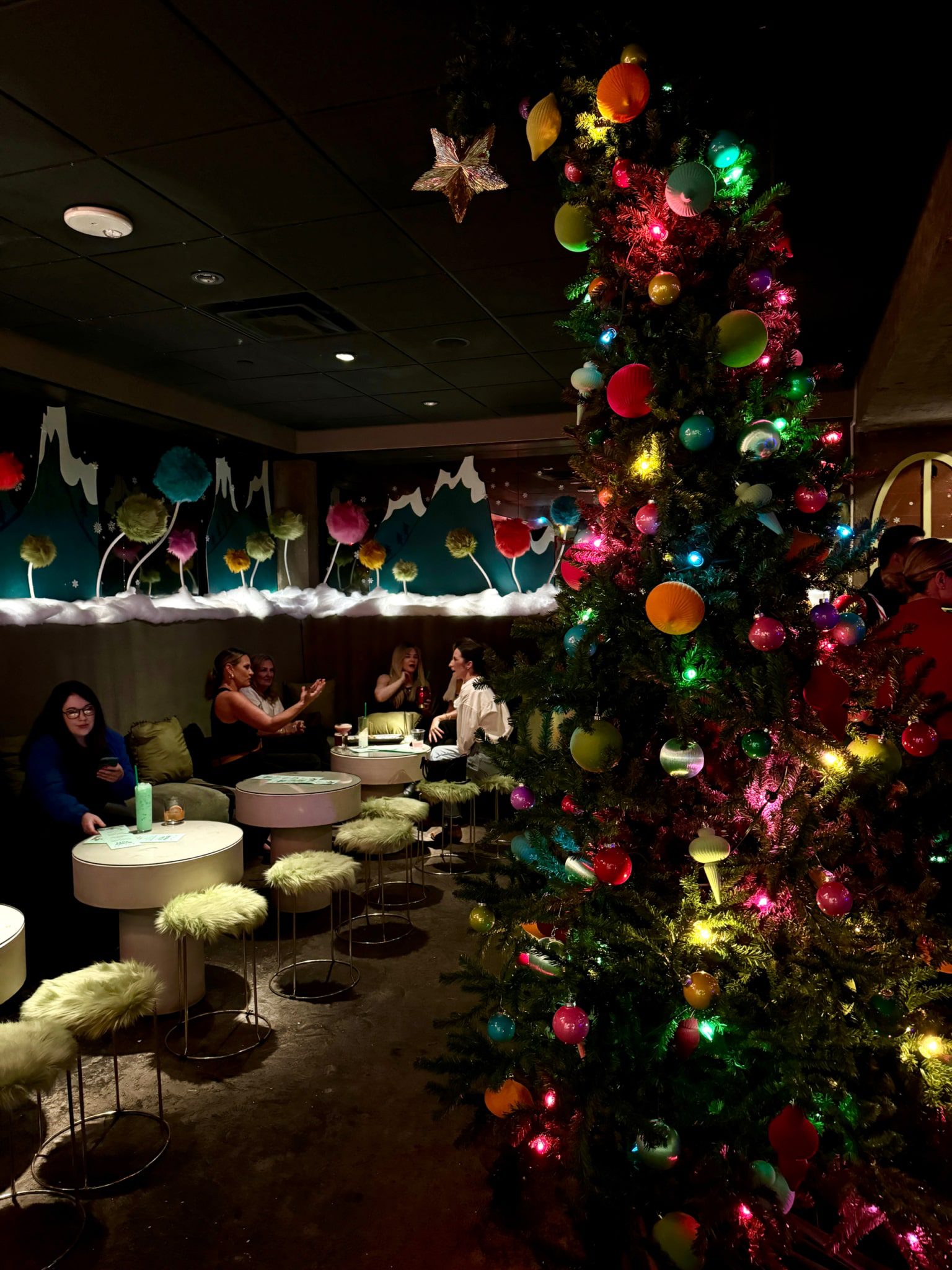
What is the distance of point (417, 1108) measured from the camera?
2.77 meters

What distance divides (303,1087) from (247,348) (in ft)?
14.0

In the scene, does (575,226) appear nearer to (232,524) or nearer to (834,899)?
(834,899)

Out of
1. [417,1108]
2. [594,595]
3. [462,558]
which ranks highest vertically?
[462,558]

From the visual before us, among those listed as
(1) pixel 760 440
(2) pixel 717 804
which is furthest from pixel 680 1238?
(1) pixel 760 440

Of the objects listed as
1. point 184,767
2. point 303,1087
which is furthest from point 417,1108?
point 184,767

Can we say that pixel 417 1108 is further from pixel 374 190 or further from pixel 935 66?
pixel 935 66

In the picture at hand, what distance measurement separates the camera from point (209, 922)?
9.49 ft

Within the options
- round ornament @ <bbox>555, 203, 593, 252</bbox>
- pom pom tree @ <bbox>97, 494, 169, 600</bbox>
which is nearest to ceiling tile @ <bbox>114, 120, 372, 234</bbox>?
round ornament @ <bbox>555, 203, 593, 252</bbox>

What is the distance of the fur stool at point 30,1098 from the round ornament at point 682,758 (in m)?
1.81

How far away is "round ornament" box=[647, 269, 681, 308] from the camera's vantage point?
5.45ft

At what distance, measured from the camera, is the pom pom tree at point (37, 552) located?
16.9 feet

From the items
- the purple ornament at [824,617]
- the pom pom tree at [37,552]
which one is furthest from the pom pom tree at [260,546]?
the purple ornament at [824,617]

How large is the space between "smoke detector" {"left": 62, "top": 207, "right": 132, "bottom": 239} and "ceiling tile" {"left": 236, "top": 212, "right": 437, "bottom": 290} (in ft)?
1.57

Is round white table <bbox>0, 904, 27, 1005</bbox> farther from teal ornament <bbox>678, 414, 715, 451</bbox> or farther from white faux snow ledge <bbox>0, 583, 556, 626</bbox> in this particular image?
white faux snow ledge <bbox>0, 583, 556, 626</bbox>
